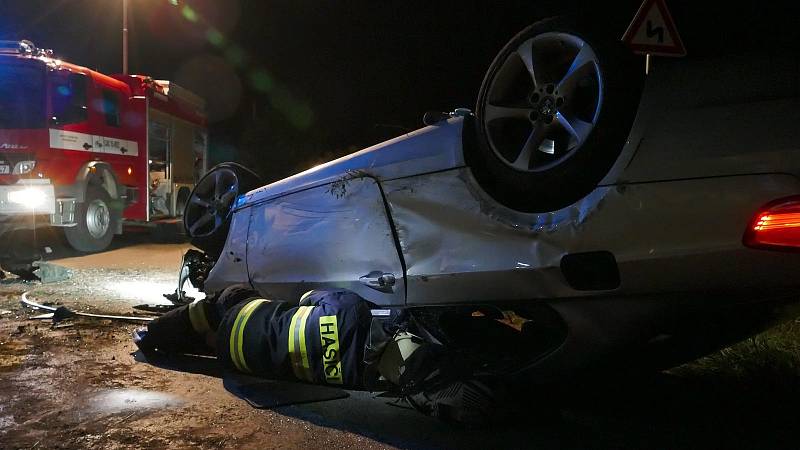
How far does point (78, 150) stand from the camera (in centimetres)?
989

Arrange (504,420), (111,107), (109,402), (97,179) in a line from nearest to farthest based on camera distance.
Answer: (504,420), (109,402), (97,179), (111,107)

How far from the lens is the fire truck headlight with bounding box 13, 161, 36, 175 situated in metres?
8.88

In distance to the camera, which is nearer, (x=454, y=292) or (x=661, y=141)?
(x=661, y=141)

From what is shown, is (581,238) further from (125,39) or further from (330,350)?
(125,39)

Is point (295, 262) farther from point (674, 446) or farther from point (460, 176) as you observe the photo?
point (674, 446)

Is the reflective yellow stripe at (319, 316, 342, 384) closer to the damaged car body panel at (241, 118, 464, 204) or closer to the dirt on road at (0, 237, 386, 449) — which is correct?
the dirt on road at (0, 237, 386, 449)

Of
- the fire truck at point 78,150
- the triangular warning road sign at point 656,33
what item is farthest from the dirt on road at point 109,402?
the fire truck at point 78,150

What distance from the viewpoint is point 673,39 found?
4.70 m

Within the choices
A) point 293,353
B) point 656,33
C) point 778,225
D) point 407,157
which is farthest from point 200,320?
point 656,33

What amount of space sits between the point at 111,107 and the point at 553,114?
10.0 meters

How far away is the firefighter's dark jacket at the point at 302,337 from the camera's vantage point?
3.21m

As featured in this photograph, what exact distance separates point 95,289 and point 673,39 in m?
5.81

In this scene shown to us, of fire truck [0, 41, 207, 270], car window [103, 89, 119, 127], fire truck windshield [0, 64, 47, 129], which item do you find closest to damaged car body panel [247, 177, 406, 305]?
fire truck [0, 41, 207, 270]

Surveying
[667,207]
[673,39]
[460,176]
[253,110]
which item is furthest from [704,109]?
[253,110]
